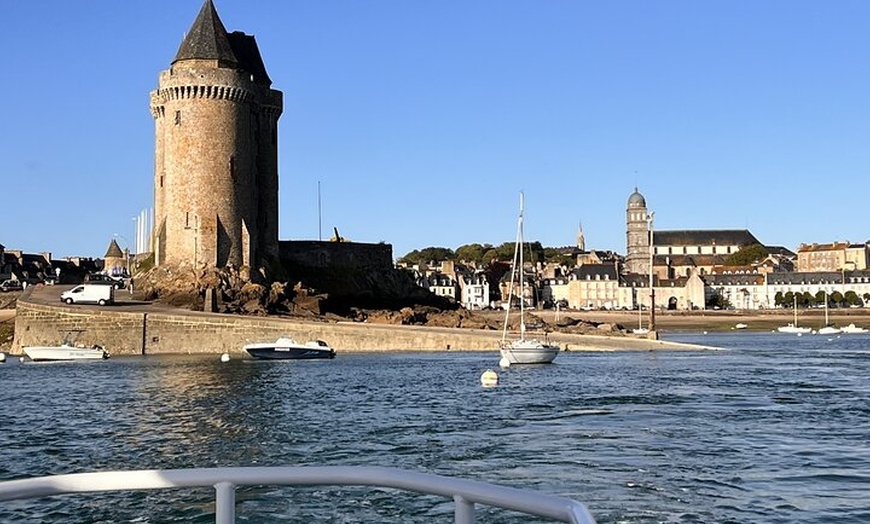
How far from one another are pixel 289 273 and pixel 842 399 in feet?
152

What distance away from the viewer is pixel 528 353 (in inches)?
1703

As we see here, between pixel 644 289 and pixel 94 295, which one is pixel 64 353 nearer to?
pixel 94 295

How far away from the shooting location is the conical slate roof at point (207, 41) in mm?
60531

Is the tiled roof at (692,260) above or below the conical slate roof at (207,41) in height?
below

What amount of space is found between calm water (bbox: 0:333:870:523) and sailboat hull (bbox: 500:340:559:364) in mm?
4724

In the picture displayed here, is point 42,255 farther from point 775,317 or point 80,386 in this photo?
point 80,386

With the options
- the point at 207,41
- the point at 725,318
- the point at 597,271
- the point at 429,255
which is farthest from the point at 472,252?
the point at 207,41

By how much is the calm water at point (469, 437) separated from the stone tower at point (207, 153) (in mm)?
22051

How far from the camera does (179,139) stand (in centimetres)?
5956

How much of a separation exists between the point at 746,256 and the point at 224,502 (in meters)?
171

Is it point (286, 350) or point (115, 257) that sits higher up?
point (115, 257)

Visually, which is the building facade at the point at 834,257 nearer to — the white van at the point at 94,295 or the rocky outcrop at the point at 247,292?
the rocky outcrop at the point at 247,292

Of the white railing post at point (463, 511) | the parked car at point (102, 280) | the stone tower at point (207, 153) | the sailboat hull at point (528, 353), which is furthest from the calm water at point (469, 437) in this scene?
the stone tower at point (207, 153)

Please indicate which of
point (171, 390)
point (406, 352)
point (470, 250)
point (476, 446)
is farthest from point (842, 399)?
point (470, 250)
